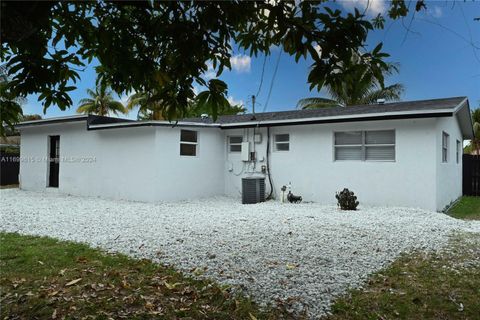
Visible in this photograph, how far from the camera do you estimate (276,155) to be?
40.4 feet

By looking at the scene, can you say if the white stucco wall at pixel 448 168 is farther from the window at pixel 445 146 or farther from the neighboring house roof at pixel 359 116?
the neighboring house roof at pixel 359 116

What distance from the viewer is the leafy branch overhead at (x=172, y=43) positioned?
2.81 meters

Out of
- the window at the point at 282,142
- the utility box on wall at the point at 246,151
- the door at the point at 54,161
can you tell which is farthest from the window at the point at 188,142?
the door at the point at 54,161

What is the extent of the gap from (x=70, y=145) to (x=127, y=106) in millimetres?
14215

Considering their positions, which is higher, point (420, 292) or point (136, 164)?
point (136, 164)

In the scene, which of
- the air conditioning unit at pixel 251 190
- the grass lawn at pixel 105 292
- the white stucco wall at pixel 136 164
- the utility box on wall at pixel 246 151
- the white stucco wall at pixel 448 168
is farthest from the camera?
the utility box on wall at pixel 246 151

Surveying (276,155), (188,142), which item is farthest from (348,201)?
(188,142)

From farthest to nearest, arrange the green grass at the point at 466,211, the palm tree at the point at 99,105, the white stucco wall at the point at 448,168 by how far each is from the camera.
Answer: the palm tree at the point at 99,105
the white stucco wall at the point at 448,168
the green grass at the point at 466,211

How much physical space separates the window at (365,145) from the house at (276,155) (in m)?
0.03

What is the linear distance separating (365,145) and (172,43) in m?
8.61

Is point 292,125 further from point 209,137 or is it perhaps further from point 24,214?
point 24,214

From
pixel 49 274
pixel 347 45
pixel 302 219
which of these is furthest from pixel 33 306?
pixel 302 219

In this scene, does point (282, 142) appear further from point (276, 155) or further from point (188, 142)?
point (188, 142)

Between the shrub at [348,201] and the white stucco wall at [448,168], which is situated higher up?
the white stucco wall at [448,168]
